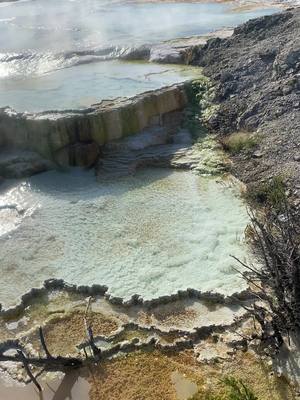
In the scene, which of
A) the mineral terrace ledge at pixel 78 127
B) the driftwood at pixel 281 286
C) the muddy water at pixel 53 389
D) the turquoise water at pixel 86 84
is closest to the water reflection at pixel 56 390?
the muddy water at pixel 53 389

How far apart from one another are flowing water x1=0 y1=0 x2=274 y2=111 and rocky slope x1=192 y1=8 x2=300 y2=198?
140 cm

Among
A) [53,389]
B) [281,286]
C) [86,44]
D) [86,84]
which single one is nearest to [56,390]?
[53,389]

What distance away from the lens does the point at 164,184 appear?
11.6m

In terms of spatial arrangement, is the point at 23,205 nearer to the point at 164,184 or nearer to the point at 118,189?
the point at 118,189

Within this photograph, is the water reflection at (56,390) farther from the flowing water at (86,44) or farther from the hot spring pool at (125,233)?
the flowing water at (86,44)

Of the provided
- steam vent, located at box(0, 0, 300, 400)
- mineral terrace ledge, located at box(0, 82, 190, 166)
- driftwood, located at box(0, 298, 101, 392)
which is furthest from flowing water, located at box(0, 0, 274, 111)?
driftwood, located at box(0, 298, 101, 392)

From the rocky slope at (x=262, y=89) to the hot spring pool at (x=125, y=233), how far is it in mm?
1163

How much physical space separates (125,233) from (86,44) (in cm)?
1245

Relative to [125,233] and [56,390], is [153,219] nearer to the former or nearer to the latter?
[125,233]

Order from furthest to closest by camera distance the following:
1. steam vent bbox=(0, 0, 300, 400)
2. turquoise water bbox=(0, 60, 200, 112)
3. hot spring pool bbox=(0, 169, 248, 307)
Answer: turquoise water bbox=(0, 60, 200, 112)
hot spring pool bbox=(0, 169, 248, 307)
steam vent bbox=(0, 0, 300, 400)

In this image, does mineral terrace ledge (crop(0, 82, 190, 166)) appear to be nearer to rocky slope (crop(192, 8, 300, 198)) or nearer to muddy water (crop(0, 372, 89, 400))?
rocky slope (crop(192, 8, 300, 198))

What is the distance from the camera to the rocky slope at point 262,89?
37.0ft

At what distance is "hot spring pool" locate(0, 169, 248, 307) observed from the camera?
8742 millimetres

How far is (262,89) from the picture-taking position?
44.7 feet
